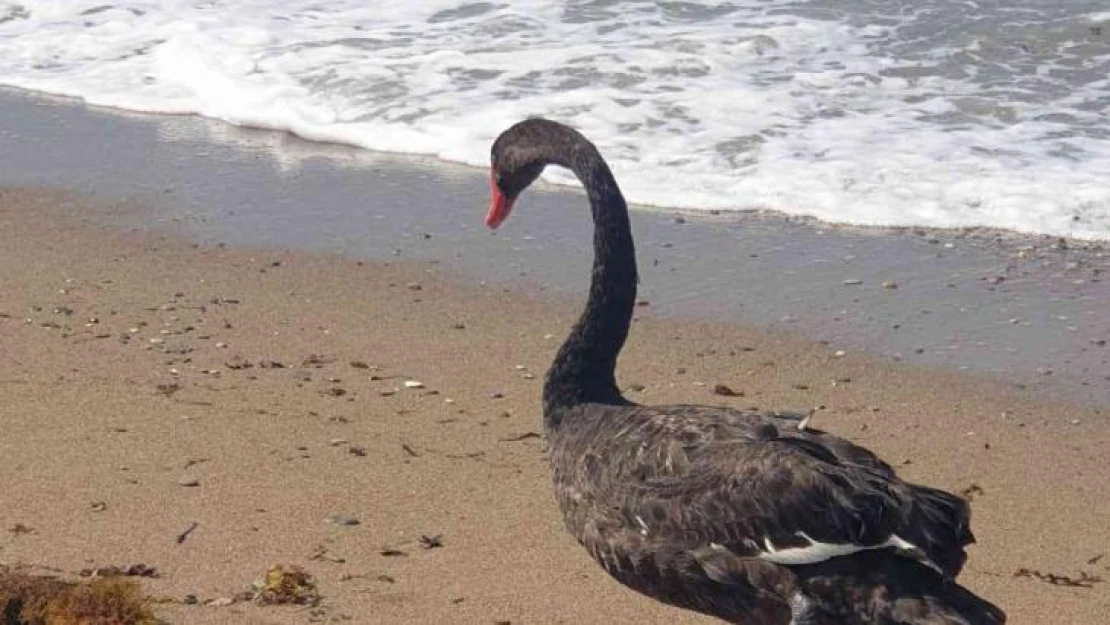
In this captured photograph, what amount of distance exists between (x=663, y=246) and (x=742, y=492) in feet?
16.4

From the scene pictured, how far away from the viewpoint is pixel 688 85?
1295cm

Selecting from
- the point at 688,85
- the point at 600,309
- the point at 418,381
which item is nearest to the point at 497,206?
the point at 600,309

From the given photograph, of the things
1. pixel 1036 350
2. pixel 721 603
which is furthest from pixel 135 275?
pixel 721 603

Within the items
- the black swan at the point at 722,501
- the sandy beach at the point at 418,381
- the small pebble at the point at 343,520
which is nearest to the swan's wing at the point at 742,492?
the black swan at the point at 722,501

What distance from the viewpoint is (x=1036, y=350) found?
847 centimetres

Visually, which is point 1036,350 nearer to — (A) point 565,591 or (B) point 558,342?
(B) point 558,342

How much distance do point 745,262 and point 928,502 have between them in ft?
16.1

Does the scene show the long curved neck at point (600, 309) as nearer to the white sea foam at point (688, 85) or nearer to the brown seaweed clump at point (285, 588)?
the brown seaweed clump at point (285, 588)

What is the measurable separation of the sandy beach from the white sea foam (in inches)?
25.8

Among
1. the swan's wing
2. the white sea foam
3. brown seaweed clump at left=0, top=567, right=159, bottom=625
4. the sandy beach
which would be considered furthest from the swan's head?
the white sea foam

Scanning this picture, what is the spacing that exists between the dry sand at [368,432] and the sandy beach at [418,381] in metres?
0.02

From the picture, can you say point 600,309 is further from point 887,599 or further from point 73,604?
point 73,604

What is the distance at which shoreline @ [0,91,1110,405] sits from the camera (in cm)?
871

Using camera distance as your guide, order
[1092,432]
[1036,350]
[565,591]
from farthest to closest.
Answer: [1036,350]
[1092,432]
[565,591]
